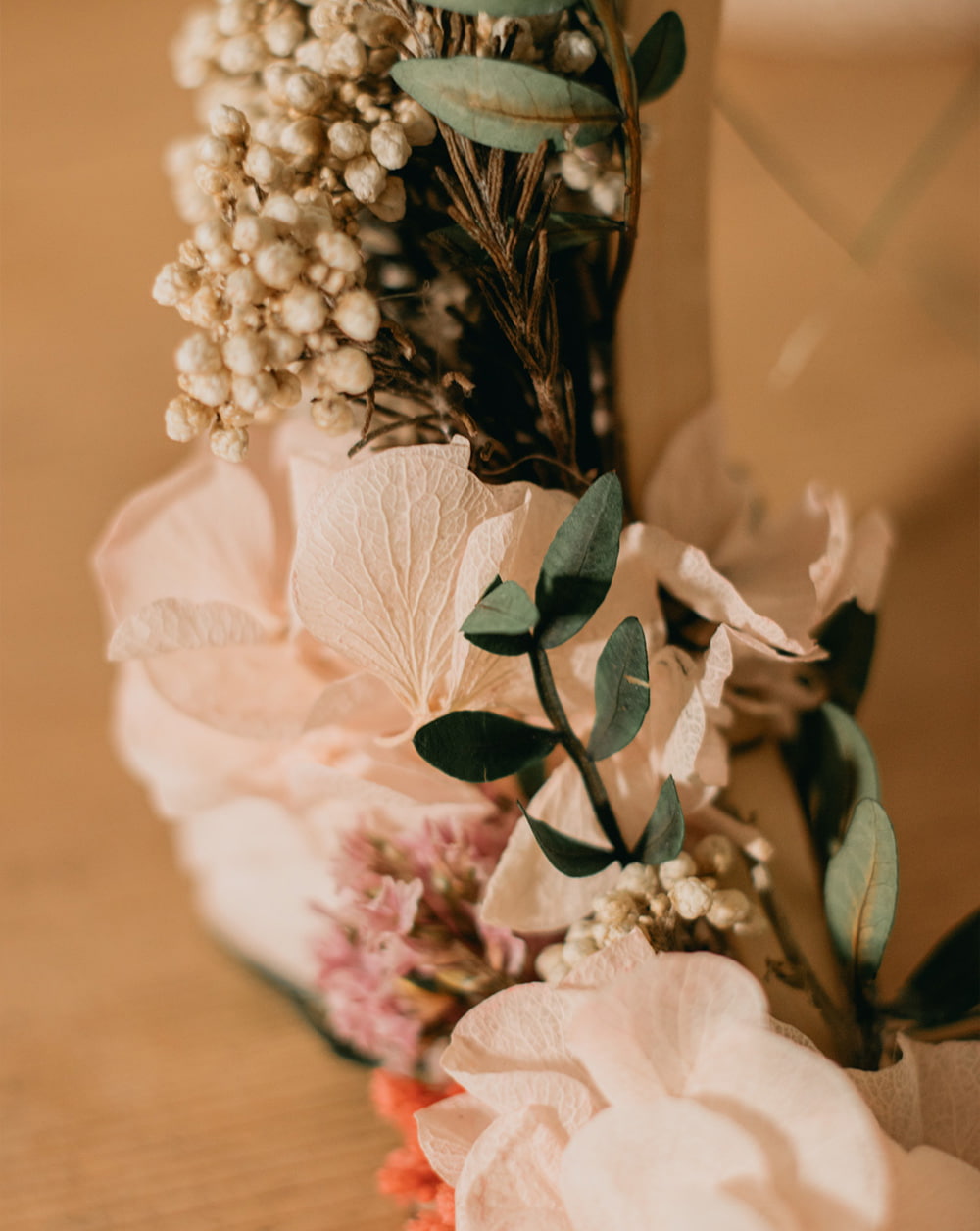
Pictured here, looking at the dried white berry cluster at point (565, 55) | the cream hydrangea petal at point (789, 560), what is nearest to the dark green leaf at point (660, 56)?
the dried white berry cluster at point (565, 55)

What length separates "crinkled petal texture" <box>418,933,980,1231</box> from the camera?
185 mm

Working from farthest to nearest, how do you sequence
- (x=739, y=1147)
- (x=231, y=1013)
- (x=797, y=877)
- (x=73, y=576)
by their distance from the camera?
(x=73, y=576) → (x=231, y=1013) → (x=797, y=877) → (x=739, y=1147)

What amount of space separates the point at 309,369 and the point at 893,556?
1.12 ft

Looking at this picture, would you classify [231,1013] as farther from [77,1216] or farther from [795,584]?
[795,584]

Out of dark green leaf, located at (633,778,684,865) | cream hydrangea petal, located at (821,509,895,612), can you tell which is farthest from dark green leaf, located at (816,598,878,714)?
dark green leaf, located at (633,778,684,865)

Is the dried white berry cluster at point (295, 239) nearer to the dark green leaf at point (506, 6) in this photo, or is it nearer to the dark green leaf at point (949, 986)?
the dark green leaf at point (506, 6)

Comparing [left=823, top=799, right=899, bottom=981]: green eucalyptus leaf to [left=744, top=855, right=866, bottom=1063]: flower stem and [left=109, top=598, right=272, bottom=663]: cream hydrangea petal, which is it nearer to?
[left=744, top=855, right=866, bottom=1063]: flower stem

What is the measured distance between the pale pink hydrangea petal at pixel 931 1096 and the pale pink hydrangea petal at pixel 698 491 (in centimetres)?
15

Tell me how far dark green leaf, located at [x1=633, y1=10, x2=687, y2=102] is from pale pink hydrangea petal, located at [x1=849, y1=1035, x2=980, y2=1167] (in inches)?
9.9

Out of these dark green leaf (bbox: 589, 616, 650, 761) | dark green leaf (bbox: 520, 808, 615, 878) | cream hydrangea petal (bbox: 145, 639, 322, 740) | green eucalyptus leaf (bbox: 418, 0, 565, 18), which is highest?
green eucalyptus leaf (bbox: 418, 0, 565, 18)

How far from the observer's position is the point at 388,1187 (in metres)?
0.28

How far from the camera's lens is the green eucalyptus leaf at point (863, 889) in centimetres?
23

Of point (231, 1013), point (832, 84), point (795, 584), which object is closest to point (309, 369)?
point (795, 584)

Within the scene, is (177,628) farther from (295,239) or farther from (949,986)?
(949,986)
